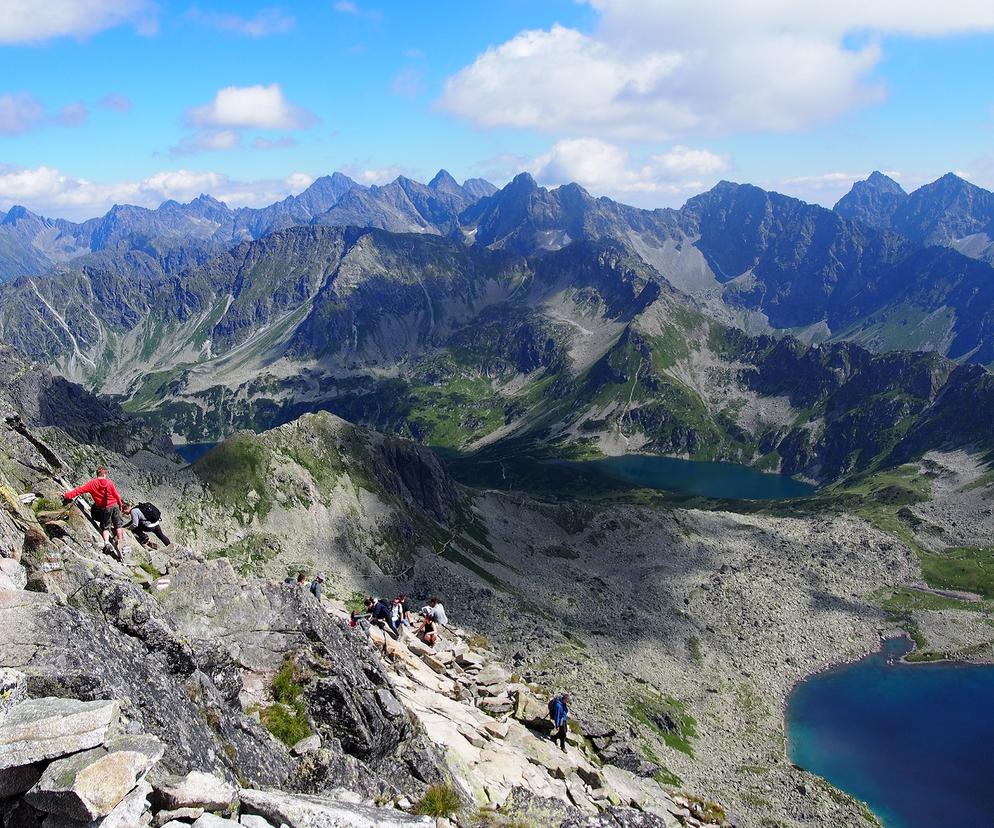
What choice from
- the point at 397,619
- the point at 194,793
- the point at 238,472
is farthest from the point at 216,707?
the point at 238,472

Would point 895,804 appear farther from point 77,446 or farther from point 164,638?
→ point 77,446

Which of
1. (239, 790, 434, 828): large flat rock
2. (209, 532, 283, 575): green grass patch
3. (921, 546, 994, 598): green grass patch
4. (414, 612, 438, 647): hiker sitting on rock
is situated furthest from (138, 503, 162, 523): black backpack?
(921, 546, 994, 598): green grass patch

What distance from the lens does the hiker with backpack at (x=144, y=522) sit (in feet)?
115

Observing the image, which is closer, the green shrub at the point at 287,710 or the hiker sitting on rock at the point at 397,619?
the green shrub at the point at 287,710

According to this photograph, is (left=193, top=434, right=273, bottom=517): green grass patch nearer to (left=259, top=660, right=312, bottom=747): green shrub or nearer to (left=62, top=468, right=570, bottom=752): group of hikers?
(left=62, top=468, right=570, bottom=752): group of hikers

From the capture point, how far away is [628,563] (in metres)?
167

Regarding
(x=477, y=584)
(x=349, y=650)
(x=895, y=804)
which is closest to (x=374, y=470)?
(x=477, y=584)

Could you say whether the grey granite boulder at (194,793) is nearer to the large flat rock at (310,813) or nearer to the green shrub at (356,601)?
the large flat rock at (310,813)

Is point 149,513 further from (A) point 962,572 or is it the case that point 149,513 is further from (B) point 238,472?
(A) point 962,572

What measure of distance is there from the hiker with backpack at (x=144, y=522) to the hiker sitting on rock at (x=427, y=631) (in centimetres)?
1888

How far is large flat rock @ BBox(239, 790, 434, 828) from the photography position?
51.8 feet

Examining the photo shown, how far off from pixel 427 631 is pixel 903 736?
108223 mm

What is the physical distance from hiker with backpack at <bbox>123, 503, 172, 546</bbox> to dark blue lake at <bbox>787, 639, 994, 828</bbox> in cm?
10284

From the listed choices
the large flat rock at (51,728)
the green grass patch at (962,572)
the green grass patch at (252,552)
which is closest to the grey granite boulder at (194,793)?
the large flat rock at (51,728)
